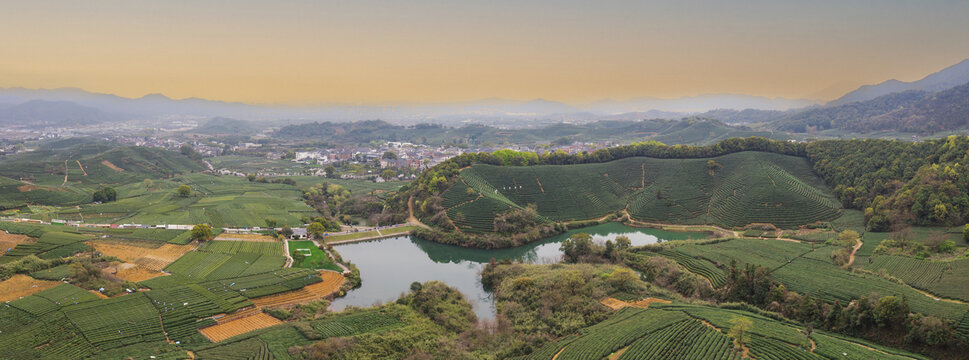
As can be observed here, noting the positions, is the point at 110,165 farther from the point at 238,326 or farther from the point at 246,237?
the point at 238,326

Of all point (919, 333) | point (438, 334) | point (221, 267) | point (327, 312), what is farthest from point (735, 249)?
point (221, 267)

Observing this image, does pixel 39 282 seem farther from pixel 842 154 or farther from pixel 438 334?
pixel 842 154

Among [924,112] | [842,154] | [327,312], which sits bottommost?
[327,312]

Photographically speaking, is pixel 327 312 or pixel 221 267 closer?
pixel 327 312

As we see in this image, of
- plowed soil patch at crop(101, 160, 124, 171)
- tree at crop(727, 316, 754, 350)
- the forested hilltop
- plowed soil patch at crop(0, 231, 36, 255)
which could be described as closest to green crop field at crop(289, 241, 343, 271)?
the forested hilltop

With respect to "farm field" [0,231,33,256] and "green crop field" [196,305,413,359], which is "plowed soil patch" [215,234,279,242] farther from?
"green crop field" [196,305,413,359]

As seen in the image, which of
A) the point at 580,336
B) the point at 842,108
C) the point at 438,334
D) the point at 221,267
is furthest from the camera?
the point at 842,108
